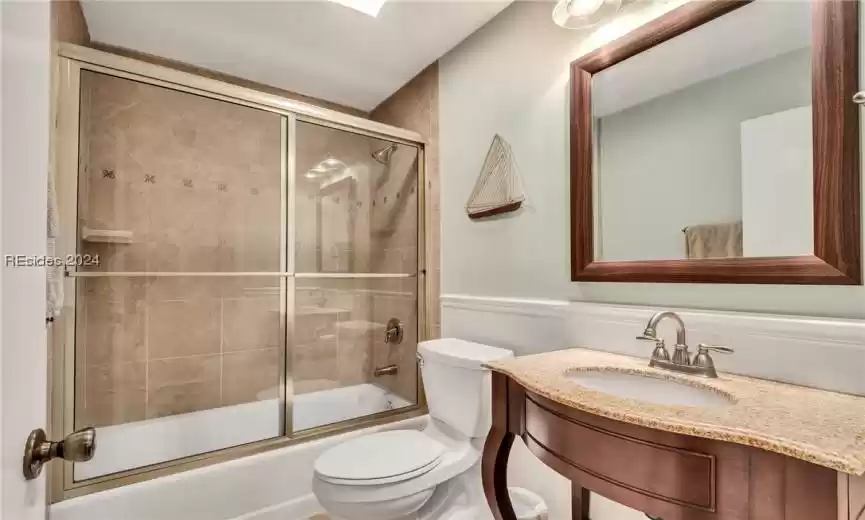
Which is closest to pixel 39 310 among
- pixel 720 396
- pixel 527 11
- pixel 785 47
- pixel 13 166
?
pixel 13 166

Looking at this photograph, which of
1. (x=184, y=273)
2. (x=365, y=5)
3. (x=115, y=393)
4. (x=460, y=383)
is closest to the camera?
(x=460, y=383)

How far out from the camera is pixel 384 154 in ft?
8.27

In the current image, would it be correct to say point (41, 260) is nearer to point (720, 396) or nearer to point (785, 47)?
point (720, 396)

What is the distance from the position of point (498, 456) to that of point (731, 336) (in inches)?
28.5

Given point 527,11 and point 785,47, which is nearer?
point 785,47

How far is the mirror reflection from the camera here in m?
1.04

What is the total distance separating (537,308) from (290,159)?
145cm

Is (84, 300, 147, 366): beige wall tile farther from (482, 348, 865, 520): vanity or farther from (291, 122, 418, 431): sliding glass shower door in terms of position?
(482, 348, 865, 520): vanity

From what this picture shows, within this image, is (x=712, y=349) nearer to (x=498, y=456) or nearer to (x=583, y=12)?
(x=498, y=456)

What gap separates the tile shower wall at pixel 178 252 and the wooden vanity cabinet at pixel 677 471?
1749mm

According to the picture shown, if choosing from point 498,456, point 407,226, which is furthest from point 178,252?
point 498,456

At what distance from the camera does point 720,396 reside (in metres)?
0.99

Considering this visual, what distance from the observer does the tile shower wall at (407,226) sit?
7.65ft

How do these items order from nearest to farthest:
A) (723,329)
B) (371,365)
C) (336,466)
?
(723,329) < (336,466) < (371,365)
